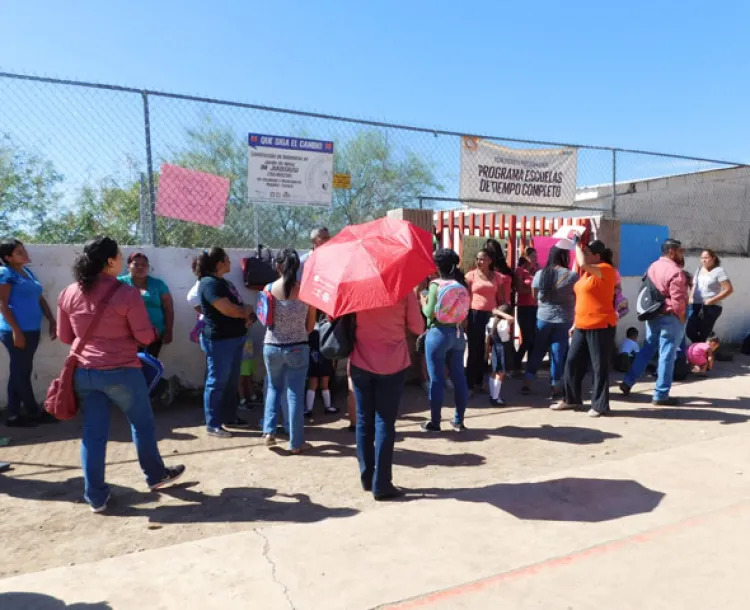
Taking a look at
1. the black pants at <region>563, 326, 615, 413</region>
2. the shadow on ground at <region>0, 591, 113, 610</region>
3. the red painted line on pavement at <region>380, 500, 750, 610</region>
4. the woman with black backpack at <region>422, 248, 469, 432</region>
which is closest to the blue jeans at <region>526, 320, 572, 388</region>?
the black pants at <region>563, 326, 615, 413</region>

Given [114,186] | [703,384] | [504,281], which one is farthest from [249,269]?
[703,384]

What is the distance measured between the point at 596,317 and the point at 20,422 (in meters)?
5.94

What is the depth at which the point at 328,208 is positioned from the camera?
7.06m

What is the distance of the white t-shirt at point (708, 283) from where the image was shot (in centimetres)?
874

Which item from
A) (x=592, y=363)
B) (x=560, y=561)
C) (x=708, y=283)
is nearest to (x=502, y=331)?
(x=592, y=363)

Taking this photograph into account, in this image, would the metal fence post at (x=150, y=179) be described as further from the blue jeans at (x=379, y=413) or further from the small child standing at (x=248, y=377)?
the blue jeans at (x=379, y=413)

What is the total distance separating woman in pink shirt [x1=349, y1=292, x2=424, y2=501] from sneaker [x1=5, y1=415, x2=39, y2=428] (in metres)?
3.71

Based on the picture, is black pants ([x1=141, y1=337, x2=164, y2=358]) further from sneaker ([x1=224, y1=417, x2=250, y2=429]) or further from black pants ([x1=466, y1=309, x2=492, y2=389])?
black pants ([x1=466, y1=309, x2=492, y2=389])

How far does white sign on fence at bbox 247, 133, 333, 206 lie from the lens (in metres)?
6.57

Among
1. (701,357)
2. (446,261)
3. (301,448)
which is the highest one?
(446,261)

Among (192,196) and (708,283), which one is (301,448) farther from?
(708,283)

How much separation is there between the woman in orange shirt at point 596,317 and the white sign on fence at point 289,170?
3.01 meters

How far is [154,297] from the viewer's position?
A: 243 inches

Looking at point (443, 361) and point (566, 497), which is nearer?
point (566, 497)
